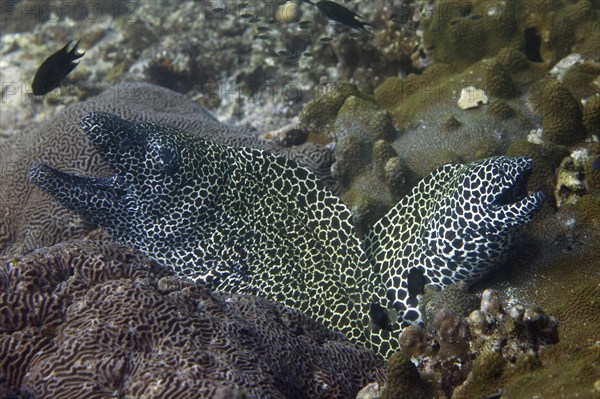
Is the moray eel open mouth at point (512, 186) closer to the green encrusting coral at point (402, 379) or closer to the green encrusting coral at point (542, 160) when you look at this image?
the green encrusting coral at point (542, 160)

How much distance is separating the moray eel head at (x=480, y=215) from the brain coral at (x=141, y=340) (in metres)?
1.18

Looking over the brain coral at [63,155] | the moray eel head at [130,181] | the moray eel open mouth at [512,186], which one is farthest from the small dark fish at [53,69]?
the moray eel open mouth at [512,186]

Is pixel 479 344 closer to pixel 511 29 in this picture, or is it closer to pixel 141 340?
pixel 141 340

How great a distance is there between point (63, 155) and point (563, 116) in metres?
5.94

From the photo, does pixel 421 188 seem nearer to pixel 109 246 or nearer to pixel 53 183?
pixel 109 246

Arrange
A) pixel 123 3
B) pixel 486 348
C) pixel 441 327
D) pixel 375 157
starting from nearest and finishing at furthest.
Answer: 1. pixel 486 348
2. pixel 441 327
3. pixel 375 157
4. pixel 123 3

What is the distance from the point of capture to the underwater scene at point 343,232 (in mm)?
3119

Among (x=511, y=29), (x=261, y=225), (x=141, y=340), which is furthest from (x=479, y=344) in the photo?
(x=511, y=29)

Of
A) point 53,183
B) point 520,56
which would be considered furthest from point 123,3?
point 520,56

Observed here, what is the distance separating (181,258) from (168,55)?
6.45 metres

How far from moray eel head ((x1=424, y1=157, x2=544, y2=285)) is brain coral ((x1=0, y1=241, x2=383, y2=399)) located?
118cm

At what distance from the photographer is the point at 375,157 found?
223 inches

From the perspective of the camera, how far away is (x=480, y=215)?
13.2 ft

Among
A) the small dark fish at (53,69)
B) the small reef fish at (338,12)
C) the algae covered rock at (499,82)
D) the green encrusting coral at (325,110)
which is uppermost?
the small dark fish at (53,69)
